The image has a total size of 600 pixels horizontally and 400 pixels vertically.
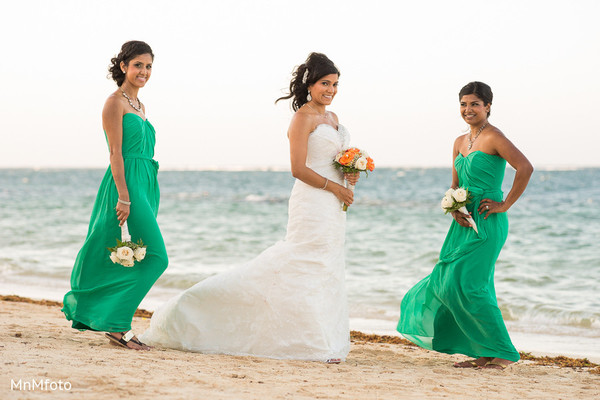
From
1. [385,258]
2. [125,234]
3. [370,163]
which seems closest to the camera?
[125,234]

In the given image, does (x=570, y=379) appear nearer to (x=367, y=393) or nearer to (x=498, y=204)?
(x=498, y=204)

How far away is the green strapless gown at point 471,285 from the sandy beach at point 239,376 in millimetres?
206

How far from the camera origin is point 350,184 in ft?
16.5

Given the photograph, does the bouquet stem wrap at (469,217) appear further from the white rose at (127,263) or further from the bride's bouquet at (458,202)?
the white rose at (127,263)

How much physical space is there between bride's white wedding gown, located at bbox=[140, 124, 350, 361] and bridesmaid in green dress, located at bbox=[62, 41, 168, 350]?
0.35 m

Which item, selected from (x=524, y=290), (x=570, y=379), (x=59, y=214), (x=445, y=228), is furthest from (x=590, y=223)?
(x=59, y=214)

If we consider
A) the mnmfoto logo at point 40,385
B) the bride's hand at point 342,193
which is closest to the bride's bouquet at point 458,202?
the bride's hand at point 342,193

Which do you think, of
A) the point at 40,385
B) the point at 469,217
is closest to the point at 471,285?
the point at 469,217

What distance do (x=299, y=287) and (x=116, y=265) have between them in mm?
1317

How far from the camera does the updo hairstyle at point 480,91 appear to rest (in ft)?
16.0

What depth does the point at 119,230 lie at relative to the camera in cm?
476

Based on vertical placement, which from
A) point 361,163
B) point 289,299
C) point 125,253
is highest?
point 361,163

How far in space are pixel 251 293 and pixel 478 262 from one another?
1.65 metres

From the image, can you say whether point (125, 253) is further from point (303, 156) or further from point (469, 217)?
point (469, 217)
